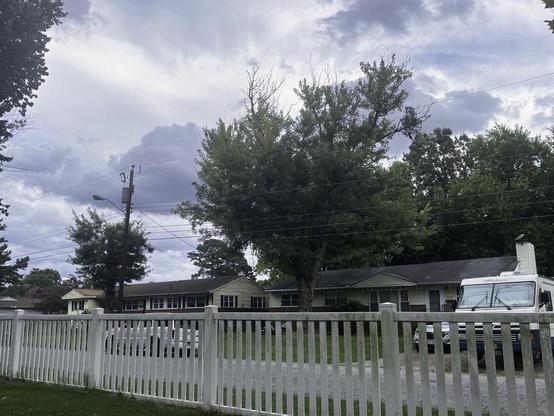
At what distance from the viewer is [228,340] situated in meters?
6.84

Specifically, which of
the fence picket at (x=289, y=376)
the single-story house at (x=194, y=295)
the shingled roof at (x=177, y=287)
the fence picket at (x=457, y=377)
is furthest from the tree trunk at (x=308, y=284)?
the fence picket at (x=457, y=377)

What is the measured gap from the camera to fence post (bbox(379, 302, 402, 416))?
204 inches

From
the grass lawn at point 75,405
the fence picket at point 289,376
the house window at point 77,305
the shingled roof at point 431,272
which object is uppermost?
the shingled roof at point 431,272

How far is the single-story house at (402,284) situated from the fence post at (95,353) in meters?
25.0

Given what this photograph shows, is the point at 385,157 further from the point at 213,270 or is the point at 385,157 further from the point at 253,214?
the point at 213,270

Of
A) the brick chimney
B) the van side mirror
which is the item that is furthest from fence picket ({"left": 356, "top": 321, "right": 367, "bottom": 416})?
the brick chimney

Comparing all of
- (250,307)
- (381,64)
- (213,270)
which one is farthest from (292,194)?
(213,270)

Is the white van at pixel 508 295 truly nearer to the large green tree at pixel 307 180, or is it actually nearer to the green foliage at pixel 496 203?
the large green tree at pixel 307 180

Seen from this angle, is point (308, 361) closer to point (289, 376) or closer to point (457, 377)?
point (289, 376)

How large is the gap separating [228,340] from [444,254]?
1758 inches

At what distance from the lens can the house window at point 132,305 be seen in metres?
54.2

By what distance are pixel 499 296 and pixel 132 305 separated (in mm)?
45228

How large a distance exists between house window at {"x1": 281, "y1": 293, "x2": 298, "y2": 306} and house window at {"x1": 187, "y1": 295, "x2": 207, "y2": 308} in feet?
28.0

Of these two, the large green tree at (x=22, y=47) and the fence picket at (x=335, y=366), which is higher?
the large green tree at (x=22, y=47)
